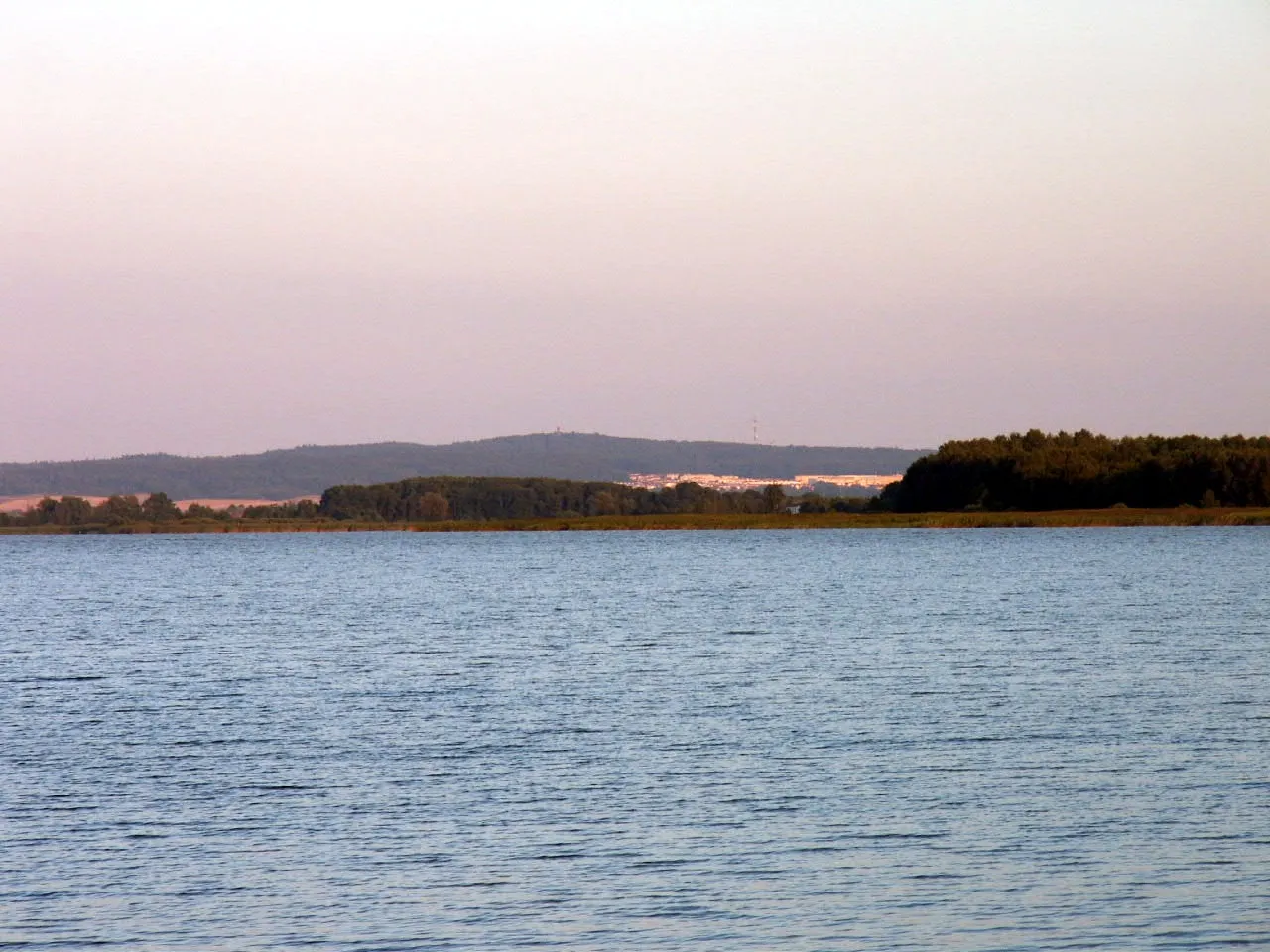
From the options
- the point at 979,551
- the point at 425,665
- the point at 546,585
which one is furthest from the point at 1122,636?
the point at 979,551

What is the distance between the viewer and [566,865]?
74.6 feet

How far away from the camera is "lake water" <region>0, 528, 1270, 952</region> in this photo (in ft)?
66.4

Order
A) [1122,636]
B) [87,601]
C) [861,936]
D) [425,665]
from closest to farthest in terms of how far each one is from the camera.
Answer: [861,936], [425,665], [1122,636], [87,601]

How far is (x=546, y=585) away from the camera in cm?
10962

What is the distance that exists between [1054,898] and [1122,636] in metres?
38.7

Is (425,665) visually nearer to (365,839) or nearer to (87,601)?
(365,839)

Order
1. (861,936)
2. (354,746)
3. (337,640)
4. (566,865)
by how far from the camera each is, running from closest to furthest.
→ (861,936)
(566,865)
(354,746)
(337,640)

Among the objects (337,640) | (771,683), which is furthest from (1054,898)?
(337,640)

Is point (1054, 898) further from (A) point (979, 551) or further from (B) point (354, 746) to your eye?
(A) point (979, 551)

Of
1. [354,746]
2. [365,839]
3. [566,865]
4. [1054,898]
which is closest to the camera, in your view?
[1054,898]

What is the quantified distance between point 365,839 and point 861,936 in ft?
26.7

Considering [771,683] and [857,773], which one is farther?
[771,683]

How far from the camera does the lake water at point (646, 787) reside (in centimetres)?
2023

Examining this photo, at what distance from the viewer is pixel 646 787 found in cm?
2820
